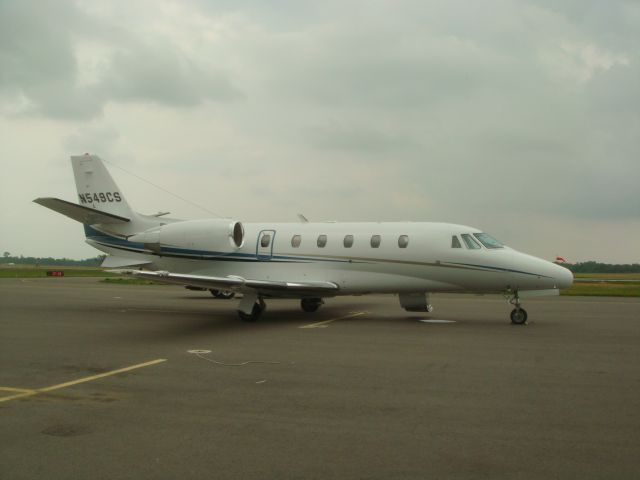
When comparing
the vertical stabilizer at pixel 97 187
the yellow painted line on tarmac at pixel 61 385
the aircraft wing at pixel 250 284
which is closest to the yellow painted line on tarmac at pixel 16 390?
the yellow painted line on tarmac at pixel 61 385

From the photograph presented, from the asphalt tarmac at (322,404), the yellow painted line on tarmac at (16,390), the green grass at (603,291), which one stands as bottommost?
the yellow painted line on tarmac at (16,390)

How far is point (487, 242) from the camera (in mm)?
15391

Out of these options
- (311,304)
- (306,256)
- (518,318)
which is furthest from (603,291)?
(306,256)

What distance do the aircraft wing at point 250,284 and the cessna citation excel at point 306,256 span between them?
0.10 ft

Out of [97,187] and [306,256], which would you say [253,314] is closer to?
[306,256]

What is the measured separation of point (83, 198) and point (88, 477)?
57.6 ft

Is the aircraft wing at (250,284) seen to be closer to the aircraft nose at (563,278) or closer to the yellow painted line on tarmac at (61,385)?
the yellow painted line on tarmac at (61,385)

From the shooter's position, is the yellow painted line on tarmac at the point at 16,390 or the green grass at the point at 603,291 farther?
the green grass at the point at 603,291

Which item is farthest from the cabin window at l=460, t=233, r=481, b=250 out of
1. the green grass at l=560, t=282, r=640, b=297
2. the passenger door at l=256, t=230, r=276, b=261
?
the green grass at l=560, t=282, r=640, b=297

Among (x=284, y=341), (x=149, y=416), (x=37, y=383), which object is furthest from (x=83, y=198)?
(x=149, y=416)

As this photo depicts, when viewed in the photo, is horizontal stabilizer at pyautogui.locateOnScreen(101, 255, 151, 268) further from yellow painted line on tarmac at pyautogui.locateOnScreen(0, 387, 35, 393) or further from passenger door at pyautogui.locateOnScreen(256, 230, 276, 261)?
yellow painted line on tarmac at pyautogui.locateOnScreen(0, 387, 35, 393)

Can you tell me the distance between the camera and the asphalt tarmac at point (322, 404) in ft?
15.2

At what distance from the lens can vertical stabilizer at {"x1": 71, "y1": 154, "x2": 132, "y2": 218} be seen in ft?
64.9

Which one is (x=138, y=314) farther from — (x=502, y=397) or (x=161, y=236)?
(x=502, y=397)
